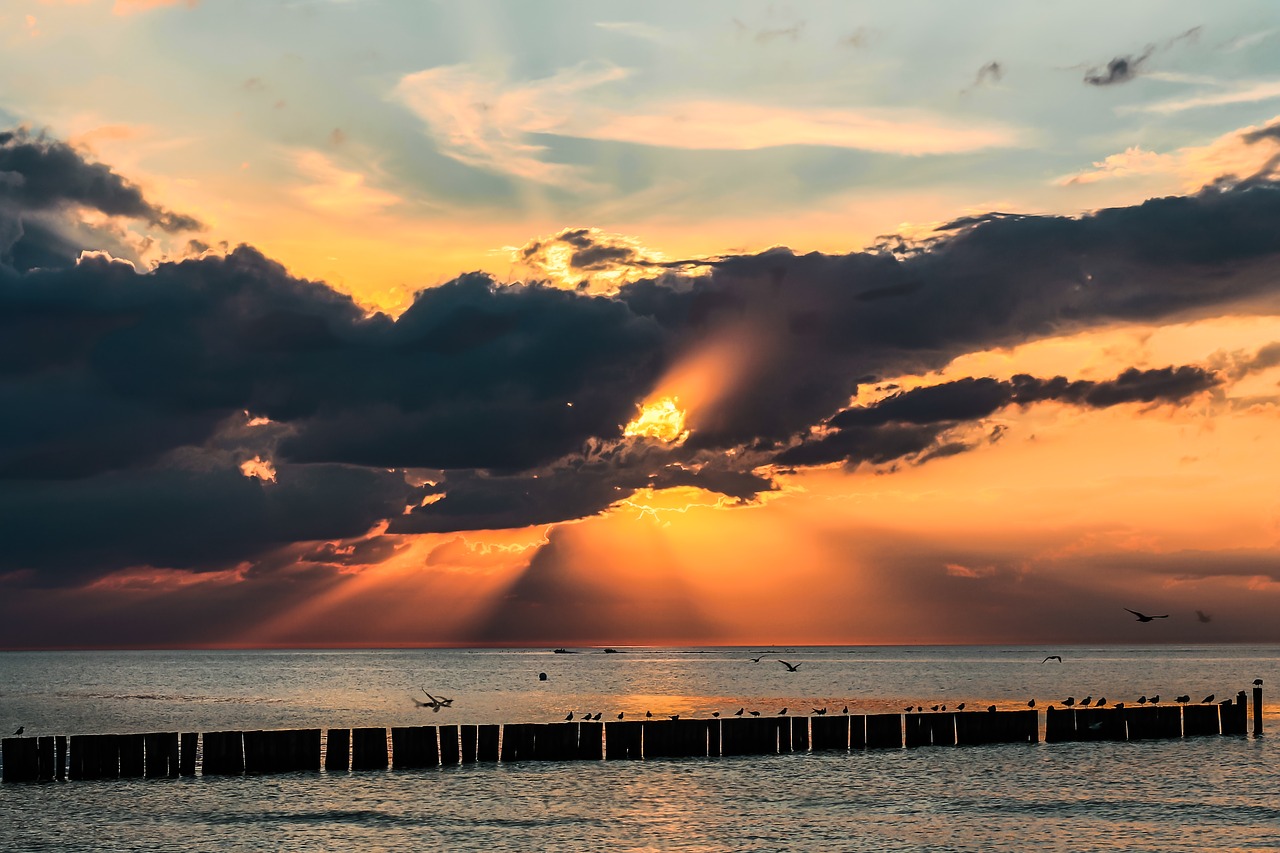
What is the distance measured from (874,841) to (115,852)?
21619 mm

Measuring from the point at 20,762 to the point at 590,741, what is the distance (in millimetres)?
20938

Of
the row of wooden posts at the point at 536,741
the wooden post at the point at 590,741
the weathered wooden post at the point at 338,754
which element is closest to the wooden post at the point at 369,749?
the row of wooden posts at the point at 536,741

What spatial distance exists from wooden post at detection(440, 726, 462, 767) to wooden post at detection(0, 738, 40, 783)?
559 inches

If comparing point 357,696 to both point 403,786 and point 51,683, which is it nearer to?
point 51,683

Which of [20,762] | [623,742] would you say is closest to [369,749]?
[623,742]

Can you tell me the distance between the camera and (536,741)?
172 ft

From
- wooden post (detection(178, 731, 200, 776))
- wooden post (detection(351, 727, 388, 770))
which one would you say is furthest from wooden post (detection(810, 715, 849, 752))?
wooden post (detection(178, 731, 200, 776))

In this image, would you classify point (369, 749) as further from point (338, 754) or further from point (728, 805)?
point (728, 805)

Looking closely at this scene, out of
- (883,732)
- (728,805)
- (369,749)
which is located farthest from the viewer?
(883,732)

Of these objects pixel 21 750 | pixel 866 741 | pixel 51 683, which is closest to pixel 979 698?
pixel 866 741

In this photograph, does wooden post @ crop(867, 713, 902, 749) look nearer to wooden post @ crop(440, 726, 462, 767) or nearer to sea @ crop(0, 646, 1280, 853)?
sea @ crop(0, 646, 1280, 853)

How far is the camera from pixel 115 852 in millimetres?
36688

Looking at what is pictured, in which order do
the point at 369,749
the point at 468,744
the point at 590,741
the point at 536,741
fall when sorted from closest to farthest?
the point at 369,749 < the point at 468,744 < the point at 536,741 < the point at 590,741

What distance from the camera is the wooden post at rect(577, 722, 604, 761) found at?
53.0 m
